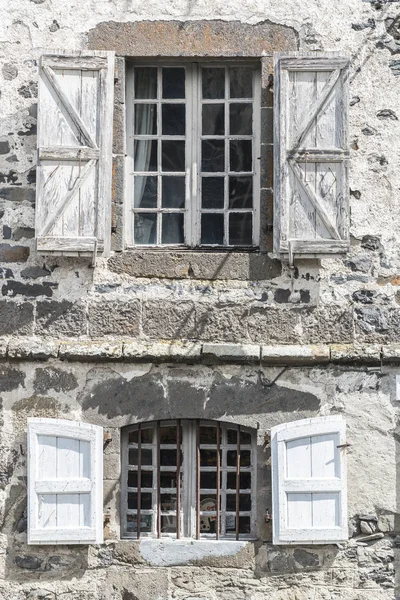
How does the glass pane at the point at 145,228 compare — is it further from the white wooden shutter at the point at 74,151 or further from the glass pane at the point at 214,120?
the glass pane at the point at 214,120

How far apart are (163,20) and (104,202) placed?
4.40ft

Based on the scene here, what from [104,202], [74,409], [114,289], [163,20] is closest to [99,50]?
[163,20]

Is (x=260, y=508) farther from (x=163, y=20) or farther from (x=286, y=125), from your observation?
(x=163, y=20)

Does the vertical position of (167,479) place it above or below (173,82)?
below

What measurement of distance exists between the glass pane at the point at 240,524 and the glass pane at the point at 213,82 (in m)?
2.86

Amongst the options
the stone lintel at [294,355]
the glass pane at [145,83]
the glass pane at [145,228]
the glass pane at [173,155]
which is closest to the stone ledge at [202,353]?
the stone lintel at [294,355]

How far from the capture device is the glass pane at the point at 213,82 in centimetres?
789

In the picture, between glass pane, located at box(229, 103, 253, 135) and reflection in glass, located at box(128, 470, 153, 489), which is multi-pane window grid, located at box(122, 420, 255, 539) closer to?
reflection in glass, located at box(128, 470, 153, 489)

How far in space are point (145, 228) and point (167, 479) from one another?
5.59 ft

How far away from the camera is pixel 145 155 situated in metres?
7.88

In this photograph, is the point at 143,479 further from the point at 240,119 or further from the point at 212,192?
the point at 240,119

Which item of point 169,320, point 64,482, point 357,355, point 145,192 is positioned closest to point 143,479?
point 64,482

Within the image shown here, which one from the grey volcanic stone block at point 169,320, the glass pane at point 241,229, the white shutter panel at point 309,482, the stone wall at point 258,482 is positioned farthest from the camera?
the glass pane at point 241,229

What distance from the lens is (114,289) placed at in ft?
25.0
